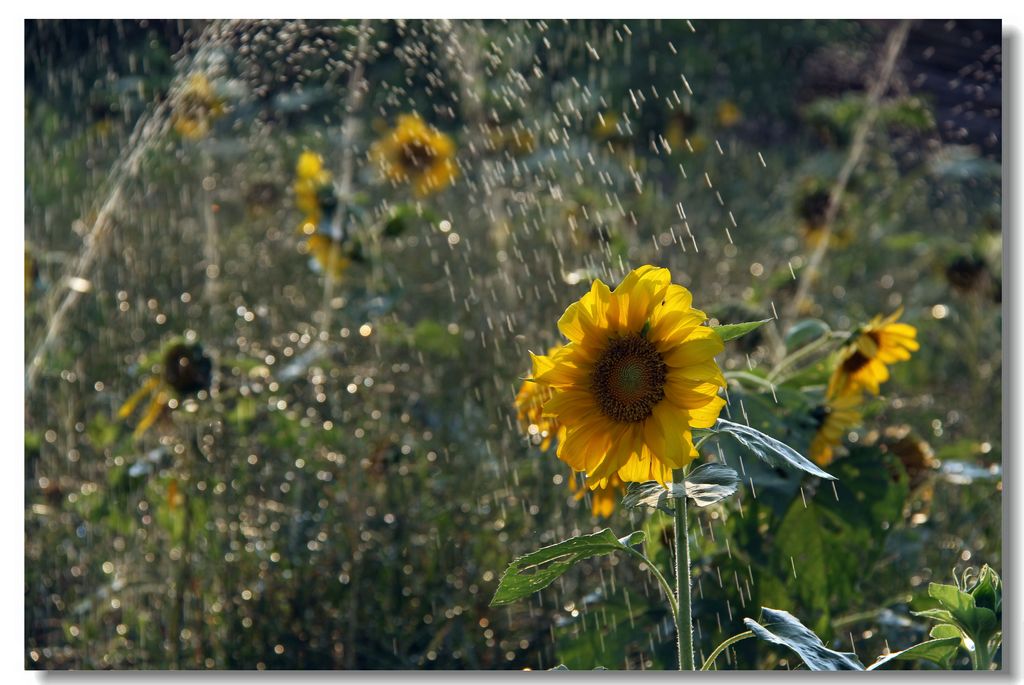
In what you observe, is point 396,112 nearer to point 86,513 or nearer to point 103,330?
point 103,330

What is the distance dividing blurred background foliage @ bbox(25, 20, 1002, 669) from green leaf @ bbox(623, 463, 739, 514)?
8.5 inches

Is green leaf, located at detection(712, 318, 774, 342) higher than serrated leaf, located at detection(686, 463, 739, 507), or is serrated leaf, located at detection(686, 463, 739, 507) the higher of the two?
green leaf, located at detection(712, 318, 774, 342)

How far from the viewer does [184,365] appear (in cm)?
135

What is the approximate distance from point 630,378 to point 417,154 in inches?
57.9

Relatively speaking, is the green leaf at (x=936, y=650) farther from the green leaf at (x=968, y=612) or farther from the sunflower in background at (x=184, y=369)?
the sunflower in background at (x=184, y=369)

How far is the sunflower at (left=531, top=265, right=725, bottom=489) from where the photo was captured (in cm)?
79

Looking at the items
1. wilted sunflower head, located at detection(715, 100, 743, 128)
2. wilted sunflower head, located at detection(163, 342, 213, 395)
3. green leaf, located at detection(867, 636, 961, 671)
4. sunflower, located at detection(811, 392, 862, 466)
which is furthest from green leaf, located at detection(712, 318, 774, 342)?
wilted sunflower head, located at detection(715, 100, 743, 128)

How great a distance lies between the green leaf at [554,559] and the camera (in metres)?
0.75

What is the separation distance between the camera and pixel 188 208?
8.88ft

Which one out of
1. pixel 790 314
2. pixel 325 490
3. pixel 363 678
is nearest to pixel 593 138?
pixel 790 314

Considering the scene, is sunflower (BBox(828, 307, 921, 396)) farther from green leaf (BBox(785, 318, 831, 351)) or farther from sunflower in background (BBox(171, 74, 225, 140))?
sunflower in background (BBox(171, 74, 225, 140))

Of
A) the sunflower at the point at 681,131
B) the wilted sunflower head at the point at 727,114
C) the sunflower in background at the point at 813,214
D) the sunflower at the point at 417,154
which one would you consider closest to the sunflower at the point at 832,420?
the sunflower at the point at 417,154

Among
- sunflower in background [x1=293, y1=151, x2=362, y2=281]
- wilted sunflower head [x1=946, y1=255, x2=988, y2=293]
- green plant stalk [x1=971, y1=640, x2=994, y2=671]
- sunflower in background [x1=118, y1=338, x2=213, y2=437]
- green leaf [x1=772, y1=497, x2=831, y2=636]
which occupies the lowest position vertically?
green plant stalk [x1=971, y1=640, x2=994, y2=671]
